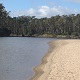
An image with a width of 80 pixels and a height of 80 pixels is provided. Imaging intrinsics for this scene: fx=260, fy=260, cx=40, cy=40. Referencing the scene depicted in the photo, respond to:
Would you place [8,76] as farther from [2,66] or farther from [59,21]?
[59,21]

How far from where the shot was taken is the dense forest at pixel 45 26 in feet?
513

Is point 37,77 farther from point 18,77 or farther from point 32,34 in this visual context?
point 32,34

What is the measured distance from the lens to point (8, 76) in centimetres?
2077

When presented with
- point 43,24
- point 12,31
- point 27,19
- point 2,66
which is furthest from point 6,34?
point 2,66

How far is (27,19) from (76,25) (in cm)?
5138

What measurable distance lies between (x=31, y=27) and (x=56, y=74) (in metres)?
152

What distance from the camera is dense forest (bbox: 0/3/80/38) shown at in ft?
513

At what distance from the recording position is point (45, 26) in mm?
175375

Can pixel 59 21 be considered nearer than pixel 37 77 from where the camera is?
No

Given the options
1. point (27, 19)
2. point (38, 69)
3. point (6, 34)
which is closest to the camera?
point (38, 69)

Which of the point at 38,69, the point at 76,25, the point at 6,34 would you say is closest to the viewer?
the point at 38,69

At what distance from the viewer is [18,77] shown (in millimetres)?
20578

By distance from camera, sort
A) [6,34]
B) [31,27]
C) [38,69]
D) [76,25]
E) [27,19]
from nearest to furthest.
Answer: [38,69] < [6,34] < [76,25] < [31,27] < [27,19]

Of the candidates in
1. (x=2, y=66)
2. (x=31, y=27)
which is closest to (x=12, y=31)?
(x=31, y=27)
